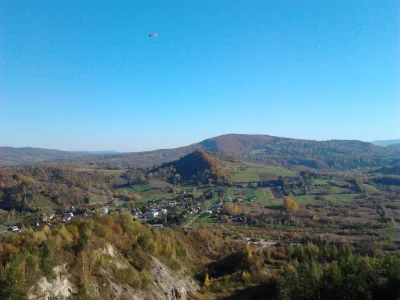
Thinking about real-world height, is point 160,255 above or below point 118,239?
below

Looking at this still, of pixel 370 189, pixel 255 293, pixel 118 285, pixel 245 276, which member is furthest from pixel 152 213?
pixel 370 189

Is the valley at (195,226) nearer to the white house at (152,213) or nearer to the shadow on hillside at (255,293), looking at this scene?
the shadow on hillside at (255,293)

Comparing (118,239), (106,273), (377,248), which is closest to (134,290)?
(106,273)

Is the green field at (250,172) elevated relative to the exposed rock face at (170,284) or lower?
elevated

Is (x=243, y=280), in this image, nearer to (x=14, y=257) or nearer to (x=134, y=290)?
(x=134, y=290)

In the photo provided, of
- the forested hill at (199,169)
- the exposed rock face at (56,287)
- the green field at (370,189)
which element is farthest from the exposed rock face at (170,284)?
the forested hill at (199,169)

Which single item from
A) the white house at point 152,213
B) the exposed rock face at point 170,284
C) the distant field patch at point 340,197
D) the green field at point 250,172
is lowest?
the white house at point 152,213

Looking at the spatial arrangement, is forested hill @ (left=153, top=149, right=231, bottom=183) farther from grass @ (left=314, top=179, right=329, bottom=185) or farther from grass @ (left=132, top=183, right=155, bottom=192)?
grass @ (left=314, top=179, right=329, bottom=185)

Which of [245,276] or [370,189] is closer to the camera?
[245,276]

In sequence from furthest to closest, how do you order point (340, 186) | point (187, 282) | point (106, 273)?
point (340, 186), point (187, 282), point (106, 273)

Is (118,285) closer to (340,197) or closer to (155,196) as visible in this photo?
(155,196)

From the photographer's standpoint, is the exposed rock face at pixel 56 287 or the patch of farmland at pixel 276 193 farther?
the patch of farmland at pixel 276 193
